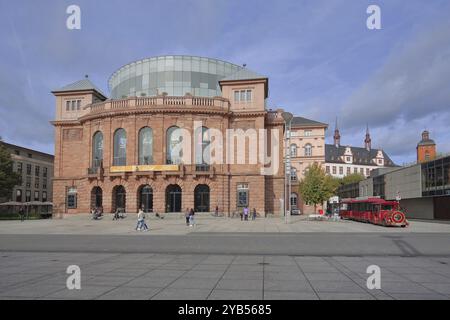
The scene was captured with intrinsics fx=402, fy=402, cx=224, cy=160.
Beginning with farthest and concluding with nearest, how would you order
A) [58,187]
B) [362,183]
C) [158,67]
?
[362,183] → [158,67] → [58,187]

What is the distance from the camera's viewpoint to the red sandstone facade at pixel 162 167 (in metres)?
52.2

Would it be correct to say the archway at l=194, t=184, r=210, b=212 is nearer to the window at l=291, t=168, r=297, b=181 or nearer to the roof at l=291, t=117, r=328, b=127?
the window at l=291, t=168, r=297, b=181

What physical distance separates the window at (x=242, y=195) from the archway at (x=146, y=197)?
11708 millimetres

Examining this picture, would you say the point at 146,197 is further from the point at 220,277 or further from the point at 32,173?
the point at 32,173

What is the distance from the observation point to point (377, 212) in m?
38.3

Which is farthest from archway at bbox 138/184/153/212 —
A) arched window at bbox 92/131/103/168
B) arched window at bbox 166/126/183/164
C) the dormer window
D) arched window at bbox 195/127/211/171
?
the dormer window

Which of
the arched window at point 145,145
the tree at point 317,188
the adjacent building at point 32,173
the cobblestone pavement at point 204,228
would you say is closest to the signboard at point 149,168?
the arched window at point 145,145

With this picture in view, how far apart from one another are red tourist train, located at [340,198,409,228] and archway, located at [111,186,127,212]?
2961 cm

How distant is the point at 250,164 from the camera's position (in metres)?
55.1

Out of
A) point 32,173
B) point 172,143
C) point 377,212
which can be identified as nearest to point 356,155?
point 32,173

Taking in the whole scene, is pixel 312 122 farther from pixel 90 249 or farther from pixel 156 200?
pixel 90 249

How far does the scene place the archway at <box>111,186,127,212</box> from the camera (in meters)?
54.0
